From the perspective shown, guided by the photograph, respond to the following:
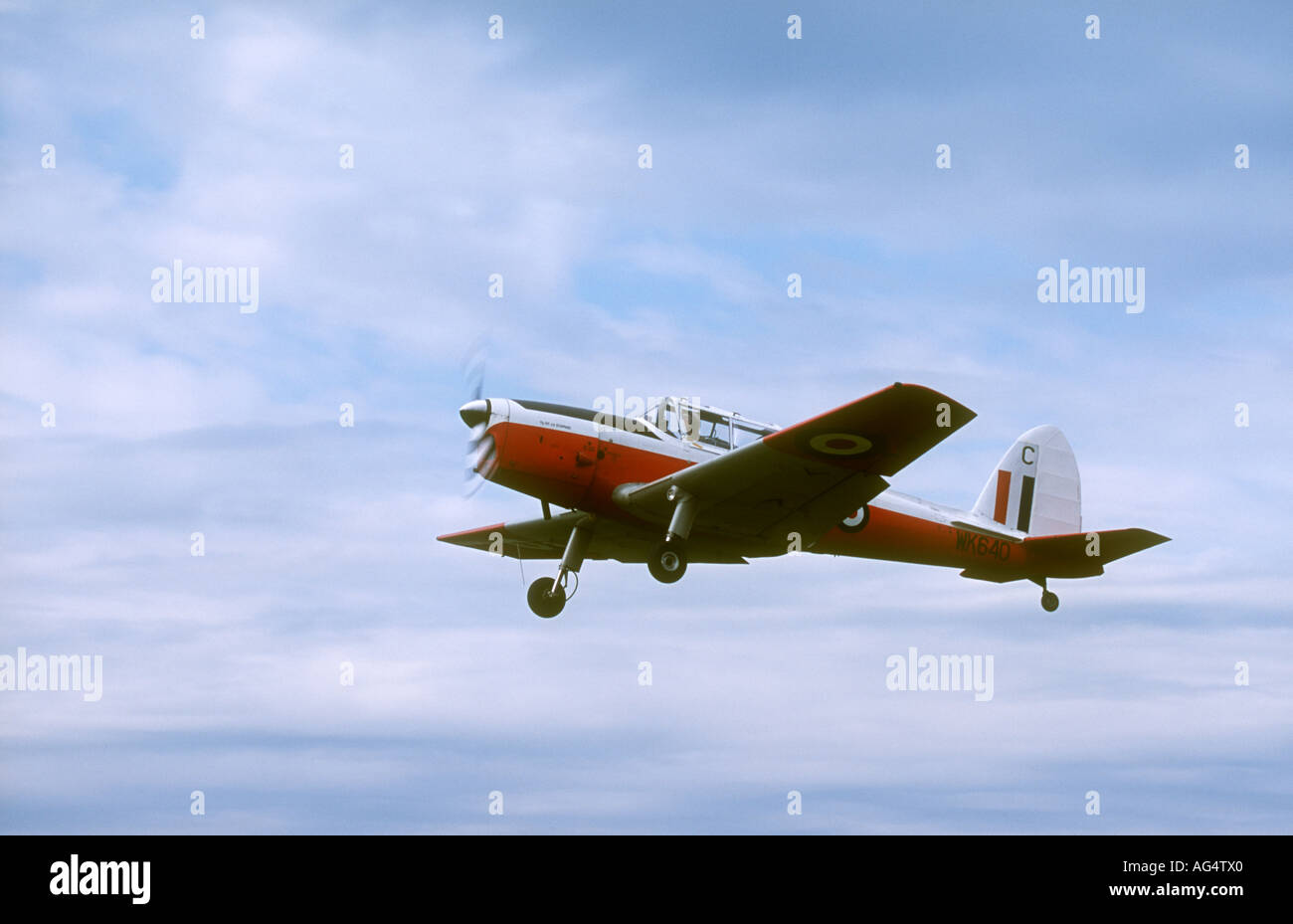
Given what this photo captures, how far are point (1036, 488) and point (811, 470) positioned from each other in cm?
862

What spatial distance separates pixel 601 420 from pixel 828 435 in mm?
3662

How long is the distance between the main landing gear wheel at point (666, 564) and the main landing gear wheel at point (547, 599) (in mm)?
2326

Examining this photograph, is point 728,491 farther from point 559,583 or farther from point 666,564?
point 559,583

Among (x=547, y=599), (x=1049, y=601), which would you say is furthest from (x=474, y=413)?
(x=1049, y=601)

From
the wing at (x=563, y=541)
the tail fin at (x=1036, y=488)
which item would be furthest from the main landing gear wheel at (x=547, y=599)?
the tail fin at (x=1036, y=488)

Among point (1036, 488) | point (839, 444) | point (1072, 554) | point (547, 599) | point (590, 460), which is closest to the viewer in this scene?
point (839, 444)

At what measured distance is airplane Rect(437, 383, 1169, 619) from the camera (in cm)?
1659

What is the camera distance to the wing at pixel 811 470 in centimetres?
1570

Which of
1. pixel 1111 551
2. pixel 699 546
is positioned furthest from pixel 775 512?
pixel 1111 551

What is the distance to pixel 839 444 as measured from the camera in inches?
653

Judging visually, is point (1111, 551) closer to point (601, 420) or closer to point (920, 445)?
point (920, 445)

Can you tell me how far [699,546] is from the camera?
63.5 ft

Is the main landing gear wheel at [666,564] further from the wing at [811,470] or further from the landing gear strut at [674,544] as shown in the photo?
the wing at [811,470]
